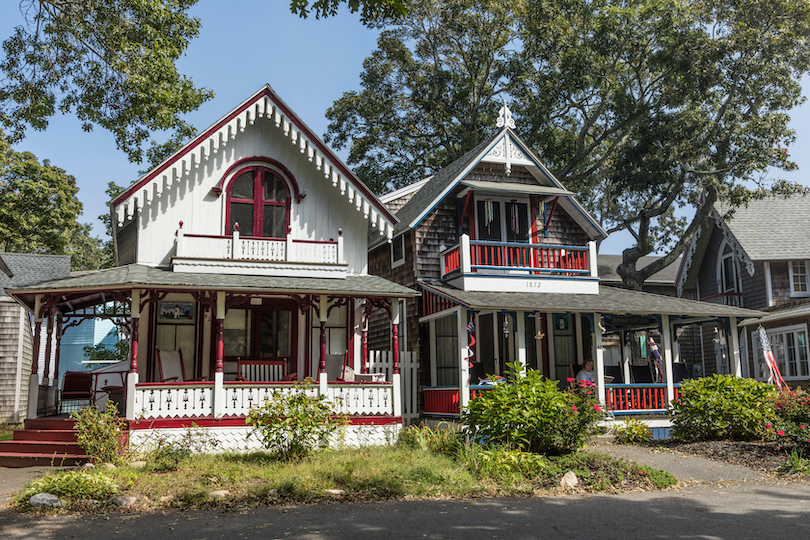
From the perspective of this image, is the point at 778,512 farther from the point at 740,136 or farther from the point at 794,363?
the point at 740,136

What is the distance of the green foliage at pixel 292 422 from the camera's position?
11.6 metres

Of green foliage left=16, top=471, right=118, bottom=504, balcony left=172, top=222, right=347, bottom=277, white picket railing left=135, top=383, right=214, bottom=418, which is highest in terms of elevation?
balcony left=172, top=222, right=347, bottom=277

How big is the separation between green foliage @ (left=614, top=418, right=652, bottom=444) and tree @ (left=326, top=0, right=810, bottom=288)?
45.7ft

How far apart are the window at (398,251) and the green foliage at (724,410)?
27.4 ft

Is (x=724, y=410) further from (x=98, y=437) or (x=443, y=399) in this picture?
(x=98, y=437)

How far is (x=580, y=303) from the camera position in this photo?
16.6m

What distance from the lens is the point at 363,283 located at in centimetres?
1555

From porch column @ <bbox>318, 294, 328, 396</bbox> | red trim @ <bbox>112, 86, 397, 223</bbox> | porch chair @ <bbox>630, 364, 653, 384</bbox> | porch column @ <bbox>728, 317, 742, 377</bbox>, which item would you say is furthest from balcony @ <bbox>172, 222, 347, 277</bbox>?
porch column @ <bbox>728, 317, 742, 377</bbox>

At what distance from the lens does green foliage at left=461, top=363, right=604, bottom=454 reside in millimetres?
11477

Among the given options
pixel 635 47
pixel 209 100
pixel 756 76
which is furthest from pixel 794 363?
pixel 209 100

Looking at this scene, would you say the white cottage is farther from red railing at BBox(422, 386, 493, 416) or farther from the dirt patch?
the dirt patch

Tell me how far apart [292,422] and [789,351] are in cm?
1944

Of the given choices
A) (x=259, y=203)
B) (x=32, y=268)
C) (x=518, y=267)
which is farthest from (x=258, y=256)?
(x=32, y=268)

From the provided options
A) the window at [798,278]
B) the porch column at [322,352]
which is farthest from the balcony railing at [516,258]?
the window at [798,278]
